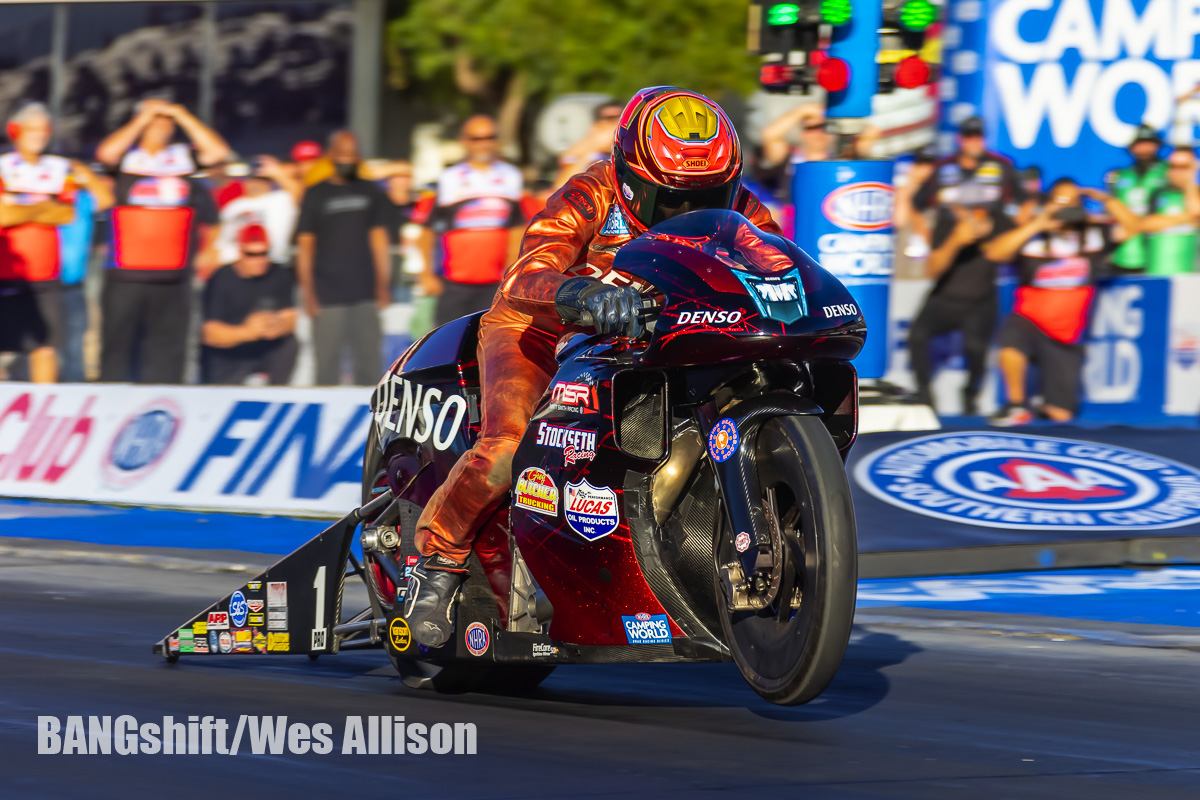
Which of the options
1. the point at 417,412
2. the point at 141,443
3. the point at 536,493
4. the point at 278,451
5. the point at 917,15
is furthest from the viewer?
the point at 141,443

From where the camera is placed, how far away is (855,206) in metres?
12.2

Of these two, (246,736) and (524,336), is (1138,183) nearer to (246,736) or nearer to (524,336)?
(524,336)

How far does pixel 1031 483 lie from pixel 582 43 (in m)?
16.1

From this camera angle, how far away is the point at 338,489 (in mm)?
11781

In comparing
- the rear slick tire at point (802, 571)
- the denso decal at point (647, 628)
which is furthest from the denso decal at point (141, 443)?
the rear slick tire at point (802, 571)

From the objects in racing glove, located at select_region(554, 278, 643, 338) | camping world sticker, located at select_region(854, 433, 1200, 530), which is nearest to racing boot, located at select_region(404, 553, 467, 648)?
racing glove, located at select_region(554, 278, 643, 338)

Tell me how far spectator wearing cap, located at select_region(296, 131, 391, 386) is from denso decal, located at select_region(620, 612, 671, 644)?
8.97 m

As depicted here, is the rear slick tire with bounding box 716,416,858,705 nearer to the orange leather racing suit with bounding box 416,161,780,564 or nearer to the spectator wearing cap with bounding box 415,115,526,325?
the orange leather racing suit with bounding box 416,161,780,564

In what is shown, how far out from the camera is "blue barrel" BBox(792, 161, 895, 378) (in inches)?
478

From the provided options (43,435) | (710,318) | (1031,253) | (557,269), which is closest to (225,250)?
(43,435)

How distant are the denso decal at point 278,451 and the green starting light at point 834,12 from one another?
384 cm

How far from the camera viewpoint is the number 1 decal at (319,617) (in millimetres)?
6625

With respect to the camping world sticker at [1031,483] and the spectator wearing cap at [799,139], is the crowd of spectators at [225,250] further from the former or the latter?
the camping world sticker at [1031,483]

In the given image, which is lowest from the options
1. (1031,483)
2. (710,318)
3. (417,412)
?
(1031,483)
